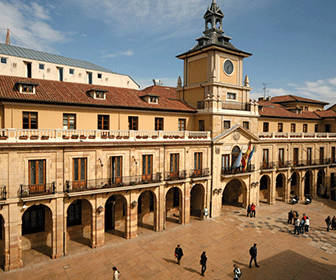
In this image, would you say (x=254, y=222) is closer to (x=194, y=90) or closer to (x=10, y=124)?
(x=194, y=90)

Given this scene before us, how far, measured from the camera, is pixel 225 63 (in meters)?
34.0

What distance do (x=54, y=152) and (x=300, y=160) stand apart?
37.2m

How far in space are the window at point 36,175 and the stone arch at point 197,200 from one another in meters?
17.8

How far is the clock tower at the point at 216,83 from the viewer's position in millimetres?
32500

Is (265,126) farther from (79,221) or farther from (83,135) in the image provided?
(79,221)

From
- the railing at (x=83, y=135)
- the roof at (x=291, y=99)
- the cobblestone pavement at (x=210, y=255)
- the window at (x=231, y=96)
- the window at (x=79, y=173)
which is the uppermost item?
the roof at (x=291, y=99)

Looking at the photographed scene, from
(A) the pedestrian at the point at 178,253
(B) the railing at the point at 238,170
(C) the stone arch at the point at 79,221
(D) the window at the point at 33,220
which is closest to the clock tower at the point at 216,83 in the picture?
(B) the railing at the point at 238,170

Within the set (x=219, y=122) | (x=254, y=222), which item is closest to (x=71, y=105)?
(x=219, y=122)

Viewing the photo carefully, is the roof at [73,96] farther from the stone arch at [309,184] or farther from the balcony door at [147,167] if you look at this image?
the stone arch at [309,184]

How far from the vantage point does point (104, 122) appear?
1051 inches

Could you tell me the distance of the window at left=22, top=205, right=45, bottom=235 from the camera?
23.8 metres

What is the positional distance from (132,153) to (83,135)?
5173mm

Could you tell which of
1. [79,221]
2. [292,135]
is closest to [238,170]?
[292,135]

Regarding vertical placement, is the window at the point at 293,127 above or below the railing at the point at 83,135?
above
